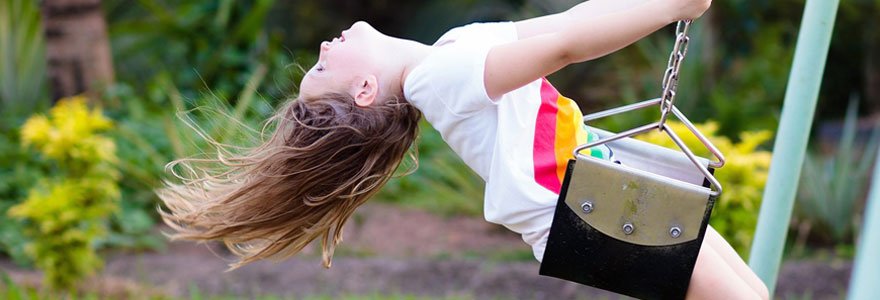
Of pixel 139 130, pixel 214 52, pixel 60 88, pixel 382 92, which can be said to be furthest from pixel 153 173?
pixel 382 92

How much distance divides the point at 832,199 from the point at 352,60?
3818 millimetres

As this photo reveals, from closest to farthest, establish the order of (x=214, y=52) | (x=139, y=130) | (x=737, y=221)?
(x=737, y=221)
(x=139, y=130)
(x=214, y=52)

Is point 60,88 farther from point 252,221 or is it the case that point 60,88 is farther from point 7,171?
point 252,221

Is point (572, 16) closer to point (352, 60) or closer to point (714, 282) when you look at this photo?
point (352, 60)

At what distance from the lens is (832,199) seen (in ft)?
18.2

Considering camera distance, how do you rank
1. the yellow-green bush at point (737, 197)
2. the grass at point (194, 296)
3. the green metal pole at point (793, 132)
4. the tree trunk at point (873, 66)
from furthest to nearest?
the tree trunk at point (873, 66)
the yellow-green bush at point (737, 197)
the grass at point (194, 296)
the green metal pole at point (793, 132)

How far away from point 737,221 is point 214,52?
4545 millimetres

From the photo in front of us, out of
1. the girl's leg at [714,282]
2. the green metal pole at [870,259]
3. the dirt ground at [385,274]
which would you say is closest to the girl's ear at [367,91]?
the girl's leg at [714,282]

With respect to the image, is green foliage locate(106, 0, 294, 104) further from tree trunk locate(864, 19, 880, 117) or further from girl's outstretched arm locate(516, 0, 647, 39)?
girl's outstretched arm locate(516, 0, 647, 39)

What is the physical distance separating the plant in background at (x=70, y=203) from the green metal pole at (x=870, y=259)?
3108 millimetres

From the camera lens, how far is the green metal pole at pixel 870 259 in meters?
2.38

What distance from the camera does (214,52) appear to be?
7848 mm

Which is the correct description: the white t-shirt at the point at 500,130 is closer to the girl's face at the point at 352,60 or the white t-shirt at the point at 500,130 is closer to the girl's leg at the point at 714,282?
the girl's face at the point at 352,60

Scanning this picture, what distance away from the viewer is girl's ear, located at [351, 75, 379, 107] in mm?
2449
